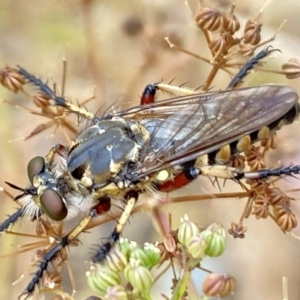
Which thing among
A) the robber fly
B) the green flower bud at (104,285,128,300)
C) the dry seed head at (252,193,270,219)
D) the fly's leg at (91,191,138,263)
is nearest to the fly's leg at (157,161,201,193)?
the robber fly

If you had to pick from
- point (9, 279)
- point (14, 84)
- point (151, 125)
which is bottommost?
point (9, 279)

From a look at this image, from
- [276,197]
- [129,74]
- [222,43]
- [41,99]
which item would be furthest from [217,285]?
[129,74]

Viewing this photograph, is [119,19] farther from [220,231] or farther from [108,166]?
[220,231]

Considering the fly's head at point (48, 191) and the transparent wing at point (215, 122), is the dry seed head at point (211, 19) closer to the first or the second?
the transparent wing at point (215, 122)

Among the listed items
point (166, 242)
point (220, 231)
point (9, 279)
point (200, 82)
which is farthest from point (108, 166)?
point (200, 82)

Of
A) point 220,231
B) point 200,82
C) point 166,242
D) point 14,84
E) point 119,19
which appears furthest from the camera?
point 119,19

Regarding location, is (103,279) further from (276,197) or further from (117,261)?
(276,197)

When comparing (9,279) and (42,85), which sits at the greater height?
(42,85)
